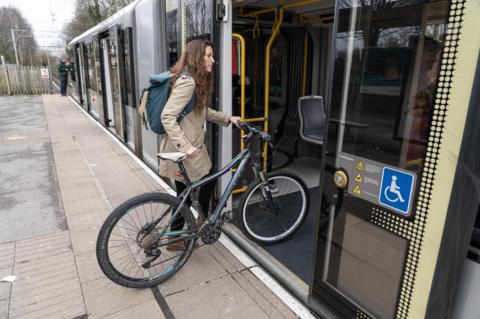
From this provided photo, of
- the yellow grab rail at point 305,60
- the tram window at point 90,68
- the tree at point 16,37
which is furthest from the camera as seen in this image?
the tree at point 16,37

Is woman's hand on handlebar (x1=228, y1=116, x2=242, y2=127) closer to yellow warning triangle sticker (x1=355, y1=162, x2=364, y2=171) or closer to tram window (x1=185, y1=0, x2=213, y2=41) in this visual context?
tram window (x1=185, y1=0, x2=213, y2=41)

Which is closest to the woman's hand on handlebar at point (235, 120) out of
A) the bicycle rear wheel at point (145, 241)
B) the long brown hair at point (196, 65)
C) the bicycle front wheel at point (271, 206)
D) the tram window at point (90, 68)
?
the long brown hair at point (196, 65)

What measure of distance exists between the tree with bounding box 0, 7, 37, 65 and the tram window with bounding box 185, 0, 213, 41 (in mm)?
34381

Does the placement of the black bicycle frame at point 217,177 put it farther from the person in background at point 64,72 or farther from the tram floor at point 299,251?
the person in background at point 64,72

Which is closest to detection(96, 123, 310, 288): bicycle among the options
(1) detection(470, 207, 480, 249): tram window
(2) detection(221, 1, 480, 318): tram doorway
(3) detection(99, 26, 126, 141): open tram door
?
(2) detection(221, 1, 480, 318): tram doorway

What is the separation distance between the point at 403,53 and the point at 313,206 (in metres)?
2.65

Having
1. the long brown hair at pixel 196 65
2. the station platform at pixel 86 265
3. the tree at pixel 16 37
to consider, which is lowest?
the station platform at pixel 86 265

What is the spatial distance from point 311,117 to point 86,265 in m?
3.29

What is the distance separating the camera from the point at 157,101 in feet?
8.42

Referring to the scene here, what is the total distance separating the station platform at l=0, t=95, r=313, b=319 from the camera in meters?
2.34

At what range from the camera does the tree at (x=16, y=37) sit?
33344 mm

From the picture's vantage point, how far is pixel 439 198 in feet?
4.77

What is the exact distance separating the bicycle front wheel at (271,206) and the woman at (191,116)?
1.33 ft

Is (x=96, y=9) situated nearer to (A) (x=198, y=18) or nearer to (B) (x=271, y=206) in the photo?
(A) (x=198, y=18)
